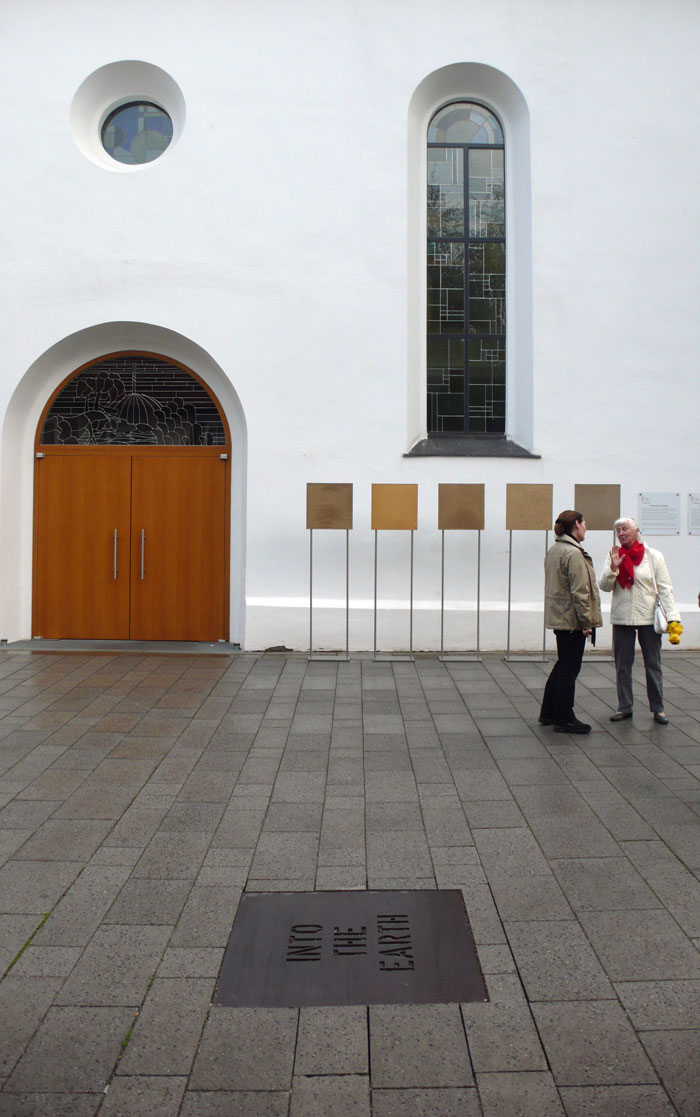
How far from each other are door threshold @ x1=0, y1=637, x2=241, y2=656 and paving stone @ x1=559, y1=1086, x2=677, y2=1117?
7.60m

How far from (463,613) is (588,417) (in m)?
2.74

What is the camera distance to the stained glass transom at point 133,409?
34.3 feet

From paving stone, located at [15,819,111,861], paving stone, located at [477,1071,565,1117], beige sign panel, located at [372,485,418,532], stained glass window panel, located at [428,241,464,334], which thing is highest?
stained glass window panel, located at [428,241,464,334]

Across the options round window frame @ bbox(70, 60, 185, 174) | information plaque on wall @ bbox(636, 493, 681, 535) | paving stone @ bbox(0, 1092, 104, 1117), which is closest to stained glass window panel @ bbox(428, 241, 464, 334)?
information plaque on wall @ bbox(636, 493, 681, 535)

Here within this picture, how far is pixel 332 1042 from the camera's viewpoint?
2729mm

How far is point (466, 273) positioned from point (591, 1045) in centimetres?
942

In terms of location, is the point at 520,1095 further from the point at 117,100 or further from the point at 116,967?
the point at 117,100

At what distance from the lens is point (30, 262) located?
9.94 m

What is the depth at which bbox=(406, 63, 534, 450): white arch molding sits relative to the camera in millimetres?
10148

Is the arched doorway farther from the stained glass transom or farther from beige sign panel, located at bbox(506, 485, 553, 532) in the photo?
beige sign panel, located at bbox(506, 485, 553, 532)

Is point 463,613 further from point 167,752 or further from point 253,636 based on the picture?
point 167,752

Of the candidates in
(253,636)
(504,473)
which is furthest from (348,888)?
(504,473)

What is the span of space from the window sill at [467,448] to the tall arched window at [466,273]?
6.1 inches

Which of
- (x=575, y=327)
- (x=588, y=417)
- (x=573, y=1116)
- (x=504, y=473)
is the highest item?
(x=575, y=327)
